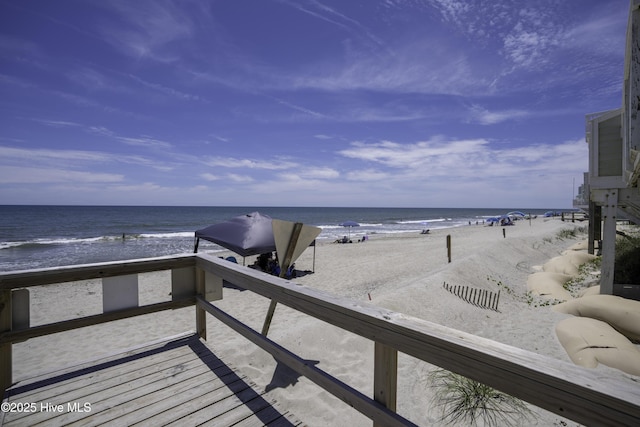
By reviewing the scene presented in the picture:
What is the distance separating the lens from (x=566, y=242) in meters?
22.1

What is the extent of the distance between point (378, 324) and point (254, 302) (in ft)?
26.9

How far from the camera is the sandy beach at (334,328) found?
398 centimetres

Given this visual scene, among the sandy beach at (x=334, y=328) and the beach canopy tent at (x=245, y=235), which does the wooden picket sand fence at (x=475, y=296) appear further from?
the beach canopy tent at (x=245, y=235)

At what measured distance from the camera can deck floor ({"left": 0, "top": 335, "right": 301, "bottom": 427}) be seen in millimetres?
2312

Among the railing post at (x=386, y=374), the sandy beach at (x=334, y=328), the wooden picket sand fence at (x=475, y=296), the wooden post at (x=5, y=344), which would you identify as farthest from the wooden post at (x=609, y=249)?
the wooden post at (x=5, y=344)

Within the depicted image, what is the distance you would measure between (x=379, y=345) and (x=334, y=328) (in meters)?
4.22

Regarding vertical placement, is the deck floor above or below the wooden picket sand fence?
above

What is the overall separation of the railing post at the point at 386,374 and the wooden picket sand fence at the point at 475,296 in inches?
305

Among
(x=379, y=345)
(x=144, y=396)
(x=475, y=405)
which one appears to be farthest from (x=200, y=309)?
(x=475, y=405)

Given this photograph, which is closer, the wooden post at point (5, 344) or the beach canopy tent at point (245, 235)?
the wooden post at point (5, 344)

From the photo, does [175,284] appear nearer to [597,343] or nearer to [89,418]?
[89,418]

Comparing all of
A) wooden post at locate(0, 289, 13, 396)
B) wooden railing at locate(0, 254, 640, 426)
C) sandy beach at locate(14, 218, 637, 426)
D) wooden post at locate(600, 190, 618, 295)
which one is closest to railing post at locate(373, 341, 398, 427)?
wooden railing at locate(0, 254, 640, 426)

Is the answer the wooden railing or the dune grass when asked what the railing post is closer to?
the wooden railing

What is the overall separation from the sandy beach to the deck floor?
334 mm
